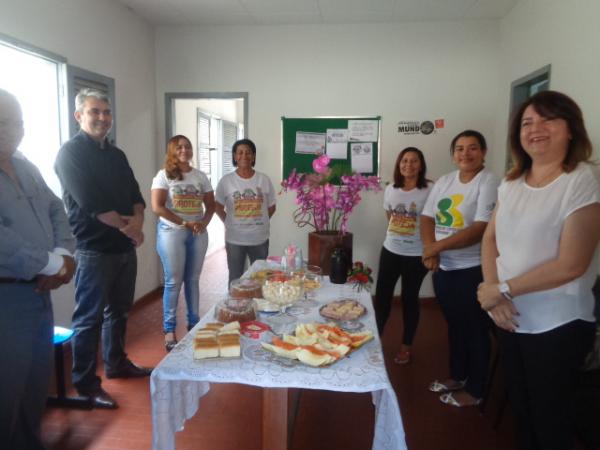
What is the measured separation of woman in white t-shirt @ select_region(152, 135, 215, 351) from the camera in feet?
9.16

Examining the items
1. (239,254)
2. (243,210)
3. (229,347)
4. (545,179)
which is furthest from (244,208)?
(545,179)

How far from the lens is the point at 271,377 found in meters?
1.19

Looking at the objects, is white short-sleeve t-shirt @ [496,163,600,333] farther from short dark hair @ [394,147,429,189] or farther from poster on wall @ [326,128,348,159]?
poster on wall @ [326,128,348,159]

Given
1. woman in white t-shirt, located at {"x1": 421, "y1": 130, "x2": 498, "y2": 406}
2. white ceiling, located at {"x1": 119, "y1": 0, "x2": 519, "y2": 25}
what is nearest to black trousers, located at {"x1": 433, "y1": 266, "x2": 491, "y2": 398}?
woman in white t-shirt, located at {"x1": 421, "y1": 130, "x2": 498, "y2": 406}

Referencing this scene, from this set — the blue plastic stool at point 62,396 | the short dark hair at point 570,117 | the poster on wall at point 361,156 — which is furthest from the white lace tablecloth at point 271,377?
the poster on wall at point 361,156

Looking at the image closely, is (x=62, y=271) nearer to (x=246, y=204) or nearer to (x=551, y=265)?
(x=246, y=204)

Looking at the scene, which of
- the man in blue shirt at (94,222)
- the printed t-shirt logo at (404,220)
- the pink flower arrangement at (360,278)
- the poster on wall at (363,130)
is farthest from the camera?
the poster on wall at (363,130)

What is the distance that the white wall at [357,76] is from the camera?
12.4 feet

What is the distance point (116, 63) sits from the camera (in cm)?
344

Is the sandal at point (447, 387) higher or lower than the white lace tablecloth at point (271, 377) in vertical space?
lower

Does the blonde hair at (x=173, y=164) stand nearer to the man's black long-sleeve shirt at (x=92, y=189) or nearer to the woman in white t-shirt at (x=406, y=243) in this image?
the man's black long-sleeve shirt at (x=92, y=189)

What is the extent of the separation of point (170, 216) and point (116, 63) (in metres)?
1.60

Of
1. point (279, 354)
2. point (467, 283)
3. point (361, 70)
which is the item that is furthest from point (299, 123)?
point (279, 354)

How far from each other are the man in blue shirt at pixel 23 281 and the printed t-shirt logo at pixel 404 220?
1.81 meters
